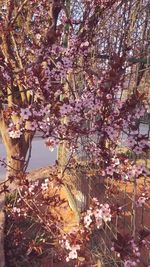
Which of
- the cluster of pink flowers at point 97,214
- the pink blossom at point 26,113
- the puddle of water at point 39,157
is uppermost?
the pink blossom at point 26,113

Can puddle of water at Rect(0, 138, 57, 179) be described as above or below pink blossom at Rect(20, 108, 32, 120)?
below

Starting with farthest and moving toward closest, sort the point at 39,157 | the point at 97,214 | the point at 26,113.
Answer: the point at 39,157 < the point at 97,214 < the point at 26,113

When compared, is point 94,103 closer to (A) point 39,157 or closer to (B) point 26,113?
(B) point 26,113

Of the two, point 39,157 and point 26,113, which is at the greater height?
point 26,113

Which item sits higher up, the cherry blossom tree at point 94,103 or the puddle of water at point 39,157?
the cherry blossom tree at point 94,103

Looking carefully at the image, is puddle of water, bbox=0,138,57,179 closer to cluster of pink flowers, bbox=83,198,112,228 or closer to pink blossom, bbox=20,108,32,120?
cluster of pink flowers, bbox=83,198,112,228

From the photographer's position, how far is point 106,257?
11.0ft

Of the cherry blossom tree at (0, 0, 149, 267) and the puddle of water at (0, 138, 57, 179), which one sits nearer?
the cherry blossom tree at (0, 0, 149, 267)

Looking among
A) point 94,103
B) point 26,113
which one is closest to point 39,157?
point 94,103

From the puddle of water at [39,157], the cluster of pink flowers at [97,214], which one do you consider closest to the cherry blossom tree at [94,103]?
the cluster of pink flowers at [97,214]

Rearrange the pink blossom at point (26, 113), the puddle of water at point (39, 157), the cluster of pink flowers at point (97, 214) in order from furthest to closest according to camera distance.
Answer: the puddle of water at point (39, 157) < the cluster of pink flowers at point (97, 214) < the pink blossom at point (26, 113)

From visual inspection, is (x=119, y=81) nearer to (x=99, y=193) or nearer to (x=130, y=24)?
(x=130, y=24)

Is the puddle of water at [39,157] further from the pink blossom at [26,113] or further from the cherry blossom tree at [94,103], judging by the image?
the pink blossom at [26,113]

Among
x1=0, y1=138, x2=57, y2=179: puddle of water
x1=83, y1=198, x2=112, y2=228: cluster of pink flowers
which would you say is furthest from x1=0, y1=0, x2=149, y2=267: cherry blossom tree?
x1=0, y1=138, x2=57, y2=179: puddle of water
